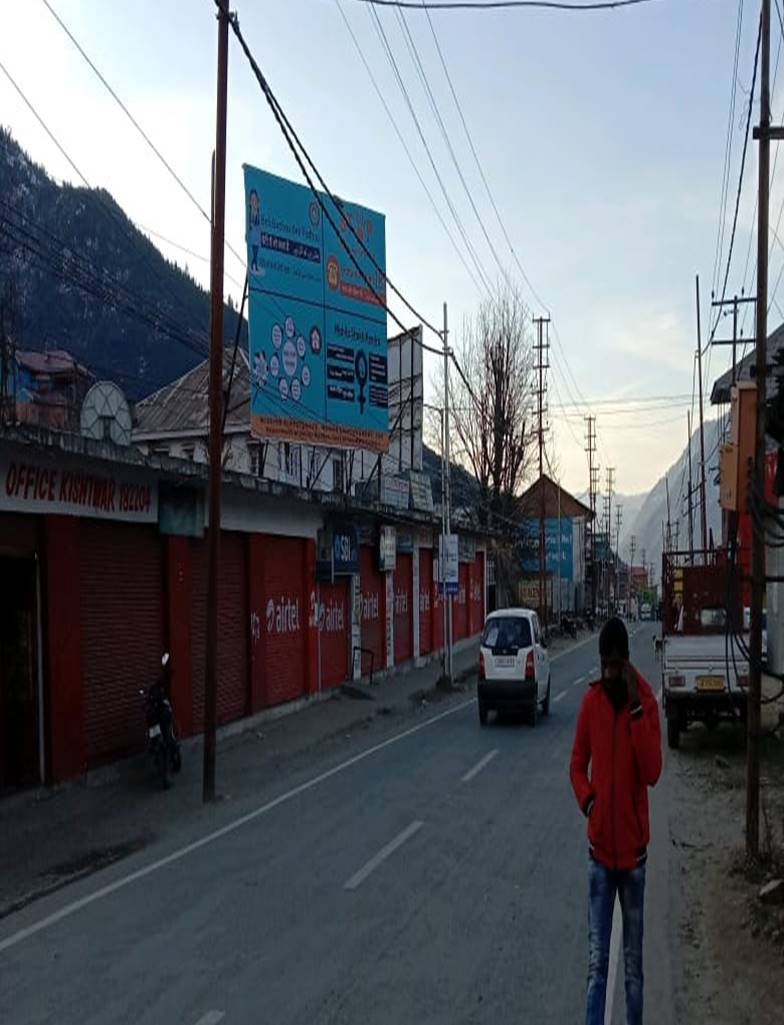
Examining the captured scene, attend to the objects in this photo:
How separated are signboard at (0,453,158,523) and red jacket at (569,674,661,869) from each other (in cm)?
937

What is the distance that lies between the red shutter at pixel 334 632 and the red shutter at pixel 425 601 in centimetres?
943

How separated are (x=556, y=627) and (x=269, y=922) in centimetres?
5832

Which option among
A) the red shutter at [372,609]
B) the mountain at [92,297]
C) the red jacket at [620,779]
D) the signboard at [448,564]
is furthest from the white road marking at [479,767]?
the mountain at [92,297]

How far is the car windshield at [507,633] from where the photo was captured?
2203 cm

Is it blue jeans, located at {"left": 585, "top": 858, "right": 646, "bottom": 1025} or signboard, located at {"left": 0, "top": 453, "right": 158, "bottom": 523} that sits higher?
signboard, located at {"left": 0, "top": 453, "right": 158, "bottom": 523}

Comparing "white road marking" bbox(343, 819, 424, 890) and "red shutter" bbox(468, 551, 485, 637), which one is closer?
"white road marking" bbox(343, 819, 424, 890)

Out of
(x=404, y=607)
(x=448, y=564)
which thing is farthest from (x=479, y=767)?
(x=404, y=607)

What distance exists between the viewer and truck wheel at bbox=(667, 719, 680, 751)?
18.1m

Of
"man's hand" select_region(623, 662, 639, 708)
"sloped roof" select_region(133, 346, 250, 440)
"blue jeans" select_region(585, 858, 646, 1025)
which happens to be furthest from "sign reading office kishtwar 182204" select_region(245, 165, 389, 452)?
"blue jeans" select_region(585, 858, 646, 1025)

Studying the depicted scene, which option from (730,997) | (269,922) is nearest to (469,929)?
(269,922)

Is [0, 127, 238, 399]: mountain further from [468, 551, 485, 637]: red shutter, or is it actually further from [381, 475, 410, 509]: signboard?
[381, 475, 410, 509]: signboard

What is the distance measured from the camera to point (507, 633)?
22266mm

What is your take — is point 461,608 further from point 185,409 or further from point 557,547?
point 557,547

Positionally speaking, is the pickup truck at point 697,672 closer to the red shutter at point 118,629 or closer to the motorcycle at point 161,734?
the motorcycle at point 161,734
